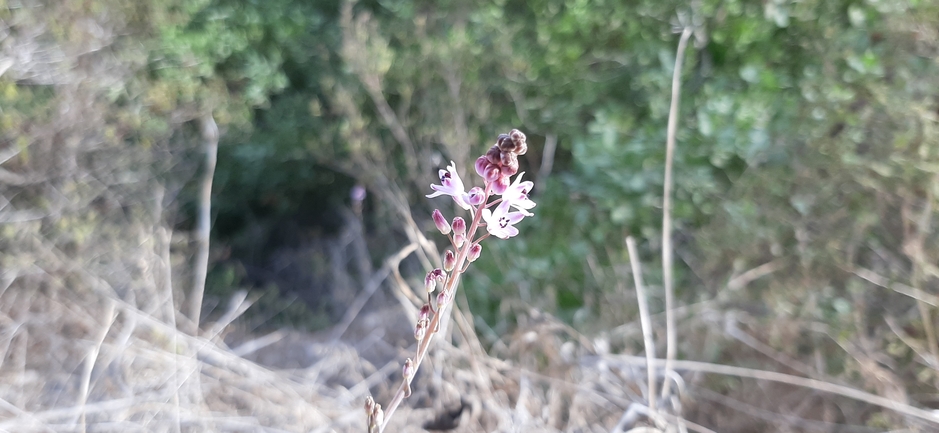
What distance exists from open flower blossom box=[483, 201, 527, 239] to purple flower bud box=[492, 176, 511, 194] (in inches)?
1.9

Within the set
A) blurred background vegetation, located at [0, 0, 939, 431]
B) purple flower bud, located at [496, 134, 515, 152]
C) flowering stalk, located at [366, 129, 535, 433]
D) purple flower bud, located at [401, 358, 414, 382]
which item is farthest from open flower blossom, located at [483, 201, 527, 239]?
blurred background vegetation, located at [0, 0, 939, 431]

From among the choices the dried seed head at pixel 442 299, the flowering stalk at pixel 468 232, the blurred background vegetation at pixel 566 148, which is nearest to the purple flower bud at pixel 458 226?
the flowering stalk at pixel 468 232

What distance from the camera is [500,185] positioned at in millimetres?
910

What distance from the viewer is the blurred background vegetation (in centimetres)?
211

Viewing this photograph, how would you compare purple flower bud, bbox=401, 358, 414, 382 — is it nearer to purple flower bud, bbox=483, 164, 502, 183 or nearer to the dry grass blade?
purple flower bud, bbox=483, 164, 502, 183

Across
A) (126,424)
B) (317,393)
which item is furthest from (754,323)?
(126,424)

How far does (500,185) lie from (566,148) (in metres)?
2.29

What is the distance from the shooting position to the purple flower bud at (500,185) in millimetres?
901

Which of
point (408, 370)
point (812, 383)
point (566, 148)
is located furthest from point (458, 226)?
point (566, 148)

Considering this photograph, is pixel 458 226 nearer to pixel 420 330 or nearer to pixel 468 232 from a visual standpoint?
pixel 468 232

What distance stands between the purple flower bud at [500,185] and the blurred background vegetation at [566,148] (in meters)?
1.55

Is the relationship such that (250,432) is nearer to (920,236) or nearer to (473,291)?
(473,291)

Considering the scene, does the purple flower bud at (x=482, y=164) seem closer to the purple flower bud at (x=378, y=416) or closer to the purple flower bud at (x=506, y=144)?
the purple flower bud at (x=506, y=144)

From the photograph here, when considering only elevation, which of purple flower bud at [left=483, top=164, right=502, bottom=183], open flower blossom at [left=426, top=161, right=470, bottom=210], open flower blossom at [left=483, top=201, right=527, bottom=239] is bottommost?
open flower blossom at [left=483, top=201, right=527, bottom=239]
